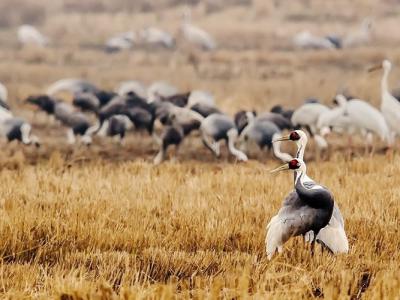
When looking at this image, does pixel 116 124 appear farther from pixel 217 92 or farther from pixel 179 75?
pixel 179 75

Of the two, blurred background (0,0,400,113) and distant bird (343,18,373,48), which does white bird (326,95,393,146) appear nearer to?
blurred background (0,0,400,113)

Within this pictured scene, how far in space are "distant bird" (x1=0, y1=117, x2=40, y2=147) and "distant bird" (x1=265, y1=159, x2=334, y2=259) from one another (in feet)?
23.4

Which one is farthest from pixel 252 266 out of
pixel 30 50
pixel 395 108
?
pixel 30 50

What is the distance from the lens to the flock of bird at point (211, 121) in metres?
10.4

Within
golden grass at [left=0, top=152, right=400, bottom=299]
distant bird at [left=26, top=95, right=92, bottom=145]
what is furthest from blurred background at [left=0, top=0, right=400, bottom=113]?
golden grass at [left=0, top=152, right=400, bottom=299]

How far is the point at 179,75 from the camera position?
1991 cm

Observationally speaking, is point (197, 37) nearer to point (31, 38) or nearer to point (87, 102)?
point (31, 38)

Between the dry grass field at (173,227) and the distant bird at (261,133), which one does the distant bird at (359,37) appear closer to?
the dry grass field at (173,227)

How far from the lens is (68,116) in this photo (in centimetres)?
1253

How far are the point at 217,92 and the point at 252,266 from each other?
1302 cm

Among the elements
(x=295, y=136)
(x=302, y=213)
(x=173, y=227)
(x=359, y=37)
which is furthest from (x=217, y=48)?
(x=302, y=213)

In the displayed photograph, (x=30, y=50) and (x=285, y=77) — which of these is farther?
(x=30, y=50)

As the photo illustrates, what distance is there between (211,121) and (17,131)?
2.86 m

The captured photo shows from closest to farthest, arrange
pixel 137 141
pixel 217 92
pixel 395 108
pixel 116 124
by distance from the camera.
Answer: pixel 395 108 → pixel 116 124 → pixel 137 141 → pixel 217 92
